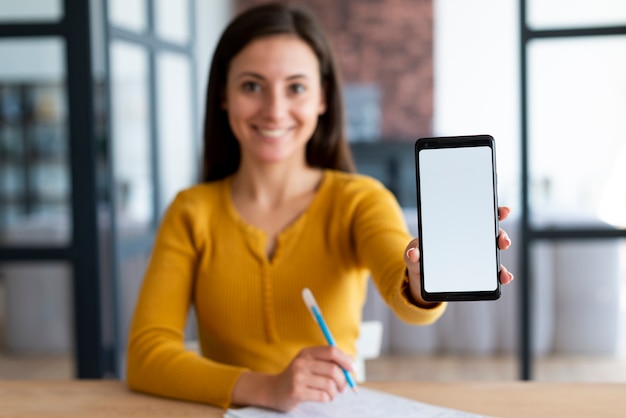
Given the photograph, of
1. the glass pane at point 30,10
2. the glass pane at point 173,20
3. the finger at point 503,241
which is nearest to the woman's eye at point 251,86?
the finger at point 503,241

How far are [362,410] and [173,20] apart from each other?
2032mm

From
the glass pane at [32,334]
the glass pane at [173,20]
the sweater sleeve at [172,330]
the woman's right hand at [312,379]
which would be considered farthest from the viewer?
the glass pane at [32,334]

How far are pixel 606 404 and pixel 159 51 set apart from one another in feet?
6.02

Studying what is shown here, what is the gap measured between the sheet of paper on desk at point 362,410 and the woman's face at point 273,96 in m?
0.49

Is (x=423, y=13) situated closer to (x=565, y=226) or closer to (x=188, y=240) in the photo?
(x=565, y=226)

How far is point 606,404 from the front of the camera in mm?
1101

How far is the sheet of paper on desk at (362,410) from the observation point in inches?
41.8

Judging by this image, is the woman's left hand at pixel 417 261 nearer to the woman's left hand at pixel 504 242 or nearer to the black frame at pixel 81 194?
the woman's left hand at pixel 504 242

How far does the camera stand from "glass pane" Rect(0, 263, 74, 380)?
3.54 meters

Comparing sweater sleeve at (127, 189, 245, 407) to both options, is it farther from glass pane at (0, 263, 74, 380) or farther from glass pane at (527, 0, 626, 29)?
glass pane at (0, 263, 74, 380)

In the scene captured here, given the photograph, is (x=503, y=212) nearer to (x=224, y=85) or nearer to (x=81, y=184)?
(x=224, y=85)

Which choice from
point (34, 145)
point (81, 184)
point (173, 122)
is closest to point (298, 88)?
point (81, 184)

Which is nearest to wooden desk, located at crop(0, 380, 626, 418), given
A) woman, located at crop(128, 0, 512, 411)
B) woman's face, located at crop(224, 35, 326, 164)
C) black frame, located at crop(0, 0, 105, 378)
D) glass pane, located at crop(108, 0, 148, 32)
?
woman, located at crop(128, 0, 512, 411)

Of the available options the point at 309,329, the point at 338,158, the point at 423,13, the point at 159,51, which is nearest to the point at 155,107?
the point at 159,51
